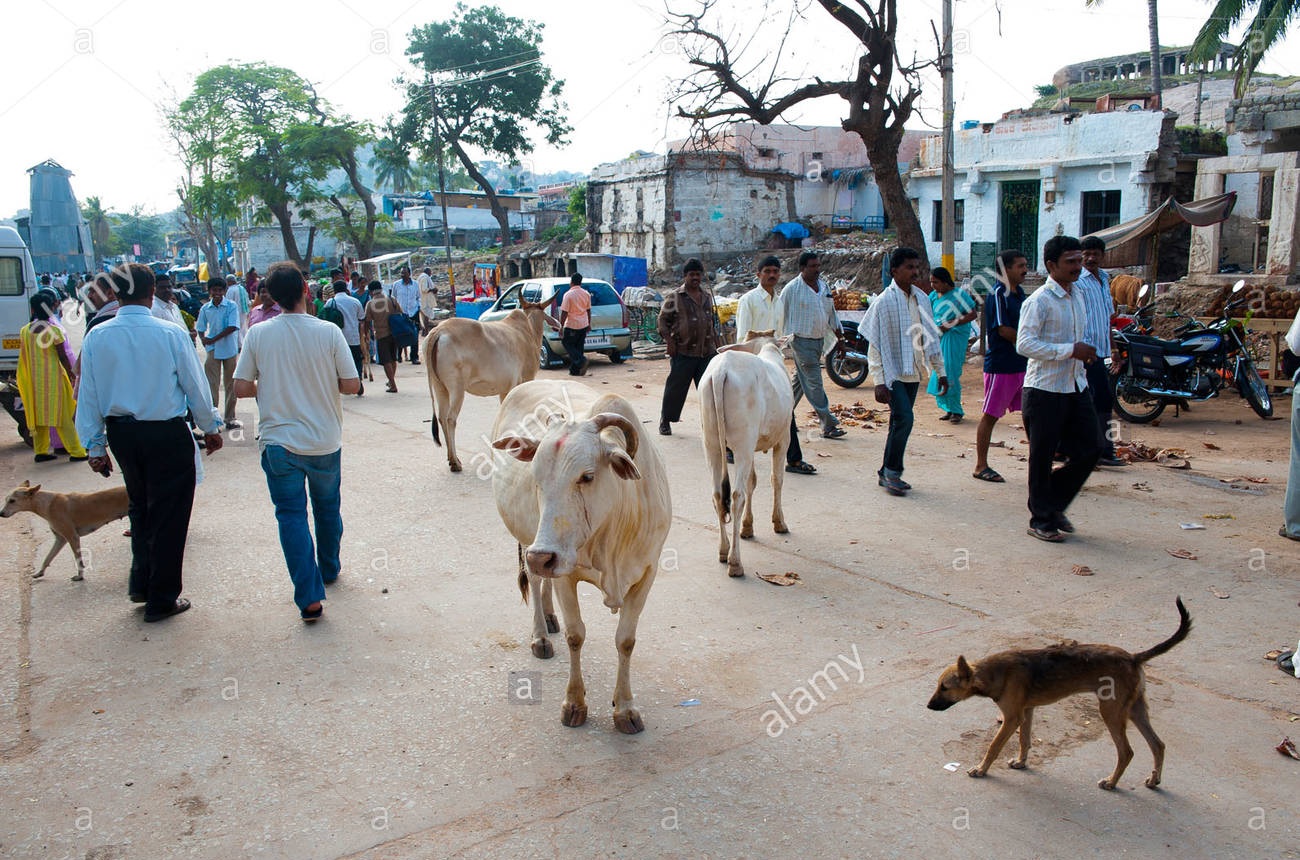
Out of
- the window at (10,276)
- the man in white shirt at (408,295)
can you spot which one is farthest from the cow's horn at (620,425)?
the window at (10,276)

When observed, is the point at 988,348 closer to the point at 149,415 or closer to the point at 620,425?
the point at 620,425

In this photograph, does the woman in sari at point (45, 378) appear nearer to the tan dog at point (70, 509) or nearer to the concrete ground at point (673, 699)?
the concrete ground at point (673, 699)

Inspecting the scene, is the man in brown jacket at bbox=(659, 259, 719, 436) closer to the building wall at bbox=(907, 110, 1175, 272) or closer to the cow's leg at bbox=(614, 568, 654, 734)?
the cow's leg at bbox=(614, 568, 654, 734)

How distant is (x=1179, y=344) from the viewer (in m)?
10.4

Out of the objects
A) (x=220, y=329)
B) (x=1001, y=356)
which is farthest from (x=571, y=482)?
(x=220, y=329)

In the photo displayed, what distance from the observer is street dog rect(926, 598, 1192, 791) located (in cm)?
341

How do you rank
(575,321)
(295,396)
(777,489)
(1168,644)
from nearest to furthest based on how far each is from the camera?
(1168,644) → (295,396) → (777,489) → (575,321)

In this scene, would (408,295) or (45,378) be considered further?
(408,295)

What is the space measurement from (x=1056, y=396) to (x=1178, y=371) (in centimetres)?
528

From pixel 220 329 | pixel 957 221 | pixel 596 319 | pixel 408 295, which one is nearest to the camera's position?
pixel 220 329

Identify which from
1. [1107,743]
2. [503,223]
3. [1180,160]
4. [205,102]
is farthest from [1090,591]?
[205,102]

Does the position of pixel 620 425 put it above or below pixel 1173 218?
below

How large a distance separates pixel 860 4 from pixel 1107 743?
13.6 meters

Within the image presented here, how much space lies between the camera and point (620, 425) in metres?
3.58
